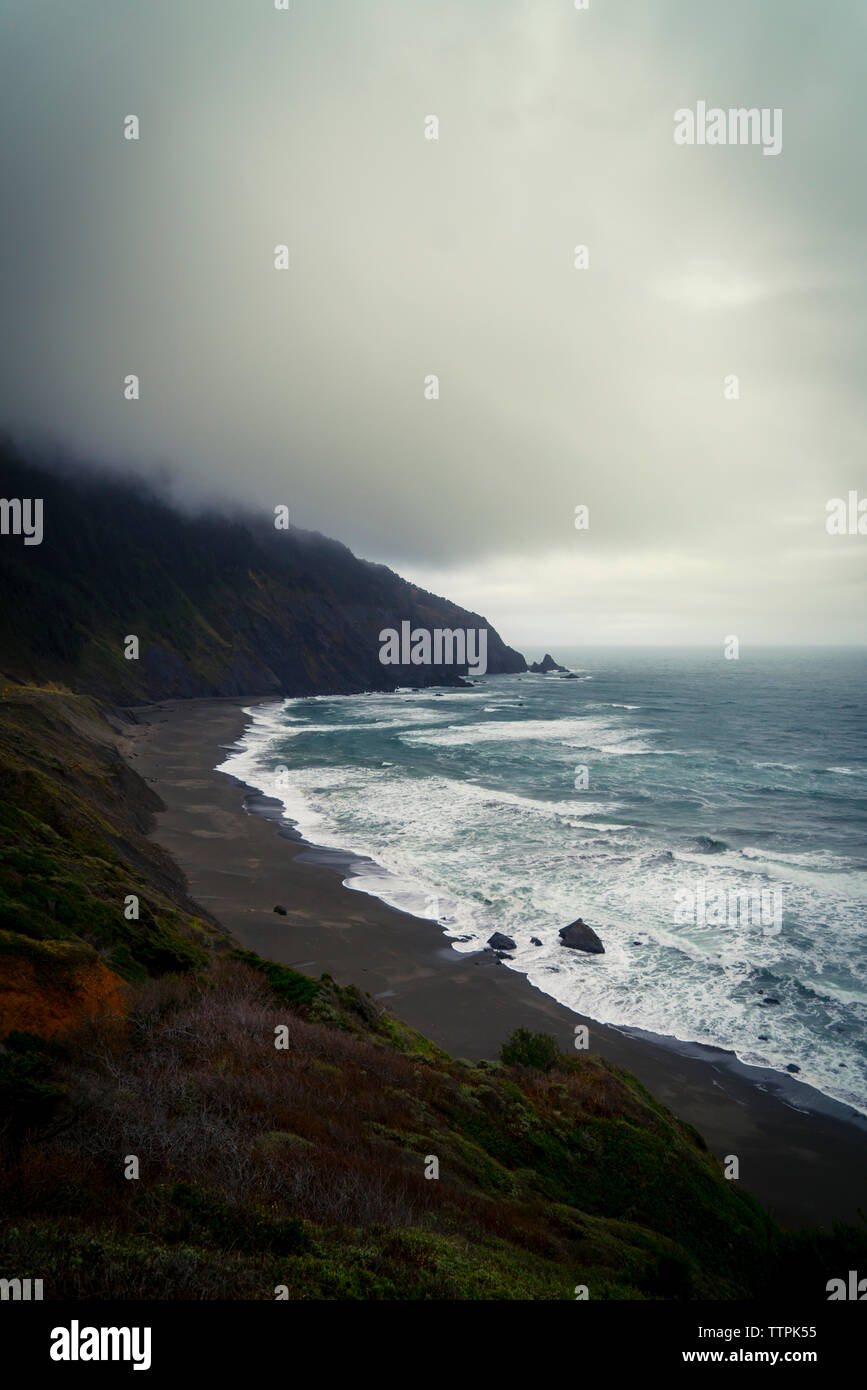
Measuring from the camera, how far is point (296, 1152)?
5832mm

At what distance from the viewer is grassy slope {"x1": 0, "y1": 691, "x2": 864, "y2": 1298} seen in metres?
4.27

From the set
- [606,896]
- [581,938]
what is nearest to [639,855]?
[606,896]

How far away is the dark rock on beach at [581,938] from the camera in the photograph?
62.7 feet

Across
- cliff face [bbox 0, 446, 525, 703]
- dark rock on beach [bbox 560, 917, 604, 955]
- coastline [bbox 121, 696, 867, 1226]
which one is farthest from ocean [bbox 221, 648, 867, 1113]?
cliff face [bbox 0, 446, 525, 703]

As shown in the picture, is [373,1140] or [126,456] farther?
[126,456]

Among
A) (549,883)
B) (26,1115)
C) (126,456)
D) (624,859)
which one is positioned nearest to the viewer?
(26,1115)

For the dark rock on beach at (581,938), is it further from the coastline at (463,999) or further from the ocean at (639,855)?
the coastline at (463,999)

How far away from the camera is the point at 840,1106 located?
13.1 m

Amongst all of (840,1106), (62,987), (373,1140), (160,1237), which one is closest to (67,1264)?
(160,1237)

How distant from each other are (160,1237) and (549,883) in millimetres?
21427

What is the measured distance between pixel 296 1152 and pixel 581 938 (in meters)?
15.0

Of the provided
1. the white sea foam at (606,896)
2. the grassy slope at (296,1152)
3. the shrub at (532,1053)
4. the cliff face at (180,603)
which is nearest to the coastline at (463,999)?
the white sea foam at (606,896)
